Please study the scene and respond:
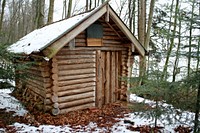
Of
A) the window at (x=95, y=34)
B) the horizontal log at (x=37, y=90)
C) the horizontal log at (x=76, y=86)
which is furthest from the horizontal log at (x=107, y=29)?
the horizontal log at (x=37, y=90)

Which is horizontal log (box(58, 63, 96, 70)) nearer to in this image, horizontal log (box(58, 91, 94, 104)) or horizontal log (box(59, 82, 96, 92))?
horizontal log (box(59, 82, 96, 92))

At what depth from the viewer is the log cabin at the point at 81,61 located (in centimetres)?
830

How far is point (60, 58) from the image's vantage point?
8.60 m

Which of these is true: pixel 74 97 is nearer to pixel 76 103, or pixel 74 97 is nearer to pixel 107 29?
pixel 76 103

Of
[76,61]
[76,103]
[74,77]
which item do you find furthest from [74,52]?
[76,103]

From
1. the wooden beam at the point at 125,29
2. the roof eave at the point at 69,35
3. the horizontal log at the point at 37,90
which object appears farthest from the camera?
the wooden beam at the point at 125,29

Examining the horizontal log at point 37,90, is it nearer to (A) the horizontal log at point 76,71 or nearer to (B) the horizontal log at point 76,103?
(B) the horizontal log at point 76,103

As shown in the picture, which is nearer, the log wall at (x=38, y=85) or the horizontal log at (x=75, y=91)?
the log wall at (x=38, y=85)

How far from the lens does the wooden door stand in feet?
32.7

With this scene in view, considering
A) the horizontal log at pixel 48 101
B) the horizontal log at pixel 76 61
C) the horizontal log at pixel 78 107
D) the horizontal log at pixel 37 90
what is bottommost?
the horizontal log at pixel 78 107

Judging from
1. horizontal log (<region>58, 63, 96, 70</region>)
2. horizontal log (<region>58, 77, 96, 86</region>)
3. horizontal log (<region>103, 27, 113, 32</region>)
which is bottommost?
horizontal log (<region>58, 77, 96, 86</region>)

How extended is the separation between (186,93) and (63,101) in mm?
4759

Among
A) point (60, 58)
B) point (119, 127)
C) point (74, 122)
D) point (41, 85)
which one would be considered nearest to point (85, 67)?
point (60, 58)

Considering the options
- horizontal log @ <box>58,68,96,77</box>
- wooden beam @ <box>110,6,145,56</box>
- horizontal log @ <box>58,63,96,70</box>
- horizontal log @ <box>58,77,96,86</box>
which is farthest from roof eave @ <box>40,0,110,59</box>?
horizontal log @ <box>58,77,96,86</box>
